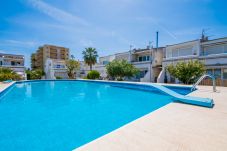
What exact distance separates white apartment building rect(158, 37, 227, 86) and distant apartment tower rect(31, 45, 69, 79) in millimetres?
31809

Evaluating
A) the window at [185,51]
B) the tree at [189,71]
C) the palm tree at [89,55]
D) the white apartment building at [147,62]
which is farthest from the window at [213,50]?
the palm tree at [89,55]

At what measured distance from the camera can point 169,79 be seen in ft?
75.0

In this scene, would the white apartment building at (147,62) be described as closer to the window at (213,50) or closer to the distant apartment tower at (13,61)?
the window at (213,50)

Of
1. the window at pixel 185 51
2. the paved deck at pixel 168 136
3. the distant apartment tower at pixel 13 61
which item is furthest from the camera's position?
the distant apartment tower at pixel 13 61

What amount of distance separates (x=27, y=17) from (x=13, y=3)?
243 centimetres

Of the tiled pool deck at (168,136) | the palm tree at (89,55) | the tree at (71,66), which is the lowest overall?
the tiled pool deck at (168,136)

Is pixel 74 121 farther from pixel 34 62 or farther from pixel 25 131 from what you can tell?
pixel 34 62

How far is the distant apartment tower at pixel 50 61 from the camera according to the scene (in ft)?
134

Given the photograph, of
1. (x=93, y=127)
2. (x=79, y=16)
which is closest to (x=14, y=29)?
(x=79, y=16)

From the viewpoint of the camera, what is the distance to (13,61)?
134 feet

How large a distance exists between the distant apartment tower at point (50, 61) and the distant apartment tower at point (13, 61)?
6.94 meters

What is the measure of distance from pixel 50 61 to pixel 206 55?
39.9 metres

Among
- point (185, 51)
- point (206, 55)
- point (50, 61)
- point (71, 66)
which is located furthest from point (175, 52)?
point (50, 61)

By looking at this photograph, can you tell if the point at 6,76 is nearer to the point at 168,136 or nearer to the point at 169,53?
the point at 168,136
